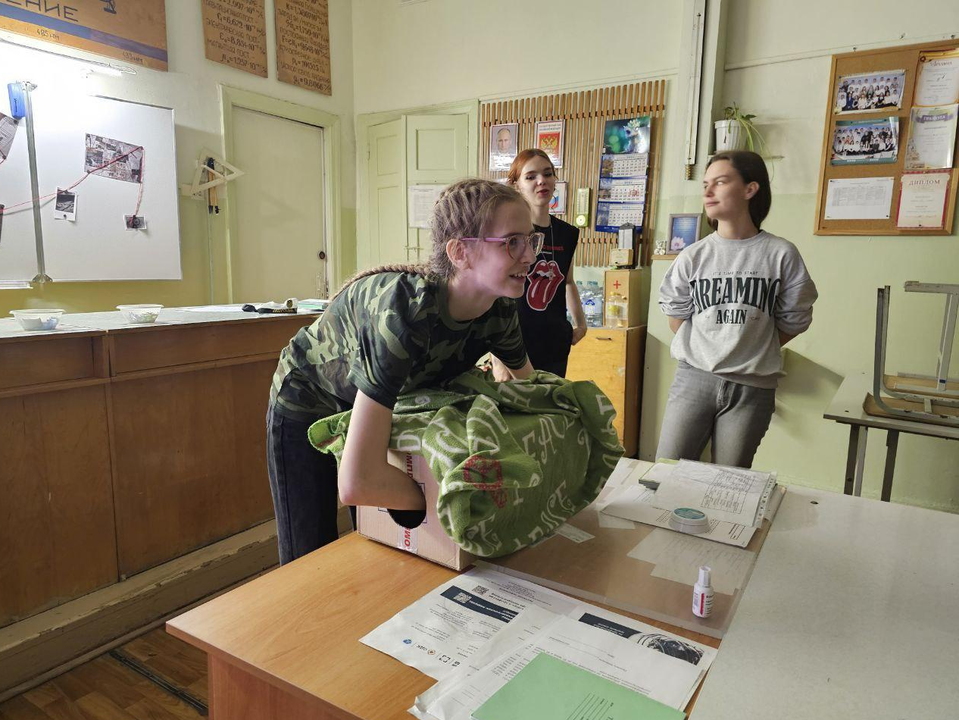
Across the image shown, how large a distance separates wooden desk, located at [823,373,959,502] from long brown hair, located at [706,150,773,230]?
683mm

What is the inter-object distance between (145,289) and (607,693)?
398 cm

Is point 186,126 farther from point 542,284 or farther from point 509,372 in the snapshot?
point 509,372

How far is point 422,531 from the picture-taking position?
1.04 meters

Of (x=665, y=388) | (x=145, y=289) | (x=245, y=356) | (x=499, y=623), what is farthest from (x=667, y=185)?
(x=499, y=623)

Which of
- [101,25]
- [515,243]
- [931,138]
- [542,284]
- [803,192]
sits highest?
[101,25]

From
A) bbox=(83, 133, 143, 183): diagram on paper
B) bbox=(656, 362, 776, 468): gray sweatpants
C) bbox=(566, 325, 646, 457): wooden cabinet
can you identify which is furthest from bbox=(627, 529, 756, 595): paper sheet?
bbox=(83, 133, 143, 183): diagram on paper

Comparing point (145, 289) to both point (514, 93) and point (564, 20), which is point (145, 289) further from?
point (564, 20)

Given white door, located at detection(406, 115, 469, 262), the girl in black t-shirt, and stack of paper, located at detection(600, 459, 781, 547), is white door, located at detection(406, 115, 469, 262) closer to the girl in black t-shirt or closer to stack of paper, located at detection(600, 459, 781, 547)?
the girl in black t-shirt

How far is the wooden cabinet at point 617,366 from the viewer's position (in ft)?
12.4

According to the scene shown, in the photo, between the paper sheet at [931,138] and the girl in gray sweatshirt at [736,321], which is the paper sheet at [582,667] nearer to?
the girl in gray sweatshirt at [736,321]

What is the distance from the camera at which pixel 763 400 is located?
6.45 feet

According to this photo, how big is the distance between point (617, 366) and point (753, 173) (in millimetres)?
1919

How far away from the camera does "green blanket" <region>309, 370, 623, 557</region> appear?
91 cm

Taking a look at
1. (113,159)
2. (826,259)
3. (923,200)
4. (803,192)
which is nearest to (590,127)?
(803,192)
